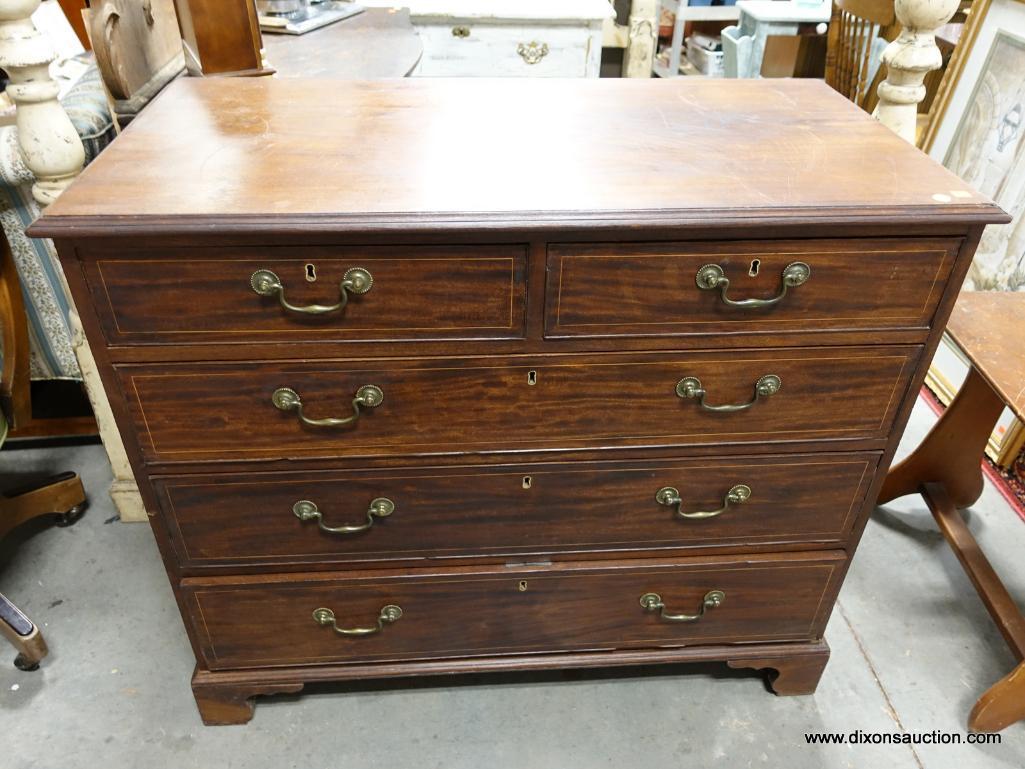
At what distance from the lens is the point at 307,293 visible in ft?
3.51

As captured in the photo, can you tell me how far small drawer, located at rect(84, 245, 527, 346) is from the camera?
3.40ft

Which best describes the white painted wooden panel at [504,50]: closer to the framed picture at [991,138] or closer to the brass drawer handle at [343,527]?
the framed picture at [991,138]

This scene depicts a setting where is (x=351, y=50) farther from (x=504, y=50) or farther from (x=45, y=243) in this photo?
(x=45, y=243)

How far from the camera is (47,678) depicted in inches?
65.3

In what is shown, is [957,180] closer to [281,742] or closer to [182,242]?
[182,242]

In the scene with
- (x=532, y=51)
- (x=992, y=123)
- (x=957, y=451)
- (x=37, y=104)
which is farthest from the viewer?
(x=532, y=51)

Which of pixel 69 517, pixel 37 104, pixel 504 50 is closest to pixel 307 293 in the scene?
pixel 37 104

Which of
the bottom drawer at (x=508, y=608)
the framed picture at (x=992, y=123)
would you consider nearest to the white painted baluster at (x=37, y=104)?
the bottom drawer at (x=508, y=608)

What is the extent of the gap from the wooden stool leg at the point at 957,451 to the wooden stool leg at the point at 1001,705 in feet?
1.98

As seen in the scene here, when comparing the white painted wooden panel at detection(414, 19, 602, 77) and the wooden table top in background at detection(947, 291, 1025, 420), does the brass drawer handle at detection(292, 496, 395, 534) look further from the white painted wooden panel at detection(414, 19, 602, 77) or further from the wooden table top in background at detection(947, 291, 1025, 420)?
the white painted wooden panel at detection(414, 19, 602, 77)

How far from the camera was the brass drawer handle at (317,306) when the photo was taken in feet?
3.43

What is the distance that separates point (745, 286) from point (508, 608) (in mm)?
769

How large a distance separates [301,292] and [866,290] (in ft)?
2.71

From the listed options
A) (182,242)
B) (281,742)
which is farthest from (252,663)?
(182,242)
